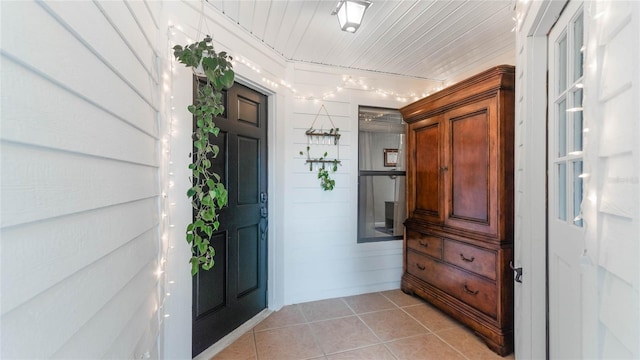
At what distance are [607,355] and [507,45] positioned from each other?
2791 millimetres

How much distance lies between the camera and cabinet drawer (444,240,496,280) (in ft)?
7.48

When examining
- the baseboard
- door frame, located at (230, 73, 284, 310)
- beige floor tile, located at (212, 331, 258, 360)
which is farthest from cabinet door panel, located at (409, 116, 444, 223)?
beige floor tile, located at (212, 331, 258, 360)

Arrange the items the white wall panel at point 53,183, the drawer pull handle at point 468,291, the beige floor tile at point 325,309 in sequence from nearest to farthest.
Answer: the white wall panel at point 53,183
the drawer pull handle at point 468,291
the beige floor tile at point 325,309

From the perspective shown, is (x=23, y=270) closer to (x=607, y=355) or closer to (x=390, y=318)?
(x=607, y=355)

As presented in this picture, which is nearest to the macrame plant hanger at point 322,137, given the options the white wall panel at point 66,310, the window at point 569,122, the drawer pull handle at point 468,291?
the drawer pull handle at point 468,291

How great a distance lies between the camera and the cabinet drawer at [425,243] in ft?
9.21

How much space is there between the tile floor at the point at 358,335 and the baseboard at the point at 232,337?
0.04m

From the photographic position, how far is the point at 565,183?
1.31 meters

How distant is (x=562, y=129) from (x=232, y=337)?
260 centimetres

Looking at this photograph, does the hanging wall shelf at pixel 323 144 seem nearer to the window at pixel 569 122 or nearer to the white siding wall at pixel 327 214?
the white siding wall at pixel 327 214

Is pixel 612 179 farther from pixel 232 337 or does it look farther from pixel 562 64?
pixel 232 337

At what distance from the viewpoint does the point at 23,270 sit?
0.59m

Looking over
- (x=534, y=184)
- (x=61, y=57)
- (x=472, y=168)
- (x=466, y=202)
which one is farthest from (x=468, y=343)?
(x=61, y=57)

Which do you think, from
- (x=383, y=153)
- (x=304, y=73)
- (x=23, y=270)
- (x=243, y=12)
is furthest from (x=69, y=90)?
(x=383, y=153)
